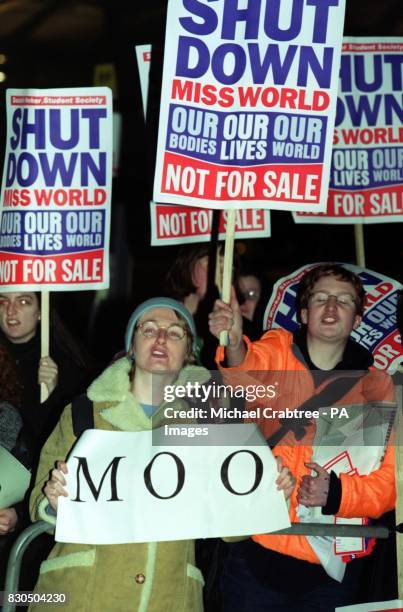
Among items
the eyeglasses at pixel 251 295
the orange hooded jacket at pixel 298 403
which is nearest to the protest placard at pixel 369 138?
the eyeglasses at pixel 251 295

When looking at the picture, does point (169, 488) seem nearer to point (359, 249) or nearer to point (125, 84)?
point (359, 249)

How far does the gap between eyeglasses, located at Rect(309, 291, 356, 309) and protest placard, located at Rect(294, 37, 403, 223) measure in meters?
1.90

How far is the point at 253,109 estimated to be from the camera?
4.99 meters

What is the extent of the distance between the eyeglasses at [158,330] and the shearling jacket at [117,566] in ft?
0.71

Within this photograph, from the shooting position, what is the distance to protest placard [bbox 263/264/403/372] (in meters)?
5.32

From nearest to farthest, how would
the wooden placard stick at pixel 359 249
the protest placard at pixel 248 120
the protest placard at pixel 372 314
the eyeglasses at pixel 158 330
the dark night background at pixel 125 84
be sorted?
the eyeglasses at pixel 158 330, the protest placard at pixel 248 120, the protest placard at pixel 372 314, the wooden placard stick at pixel 359 249, the dark night background at pixel 125 84

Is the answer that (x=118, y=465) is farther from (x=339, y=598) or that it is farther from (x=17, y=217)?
(x=17, y=217)

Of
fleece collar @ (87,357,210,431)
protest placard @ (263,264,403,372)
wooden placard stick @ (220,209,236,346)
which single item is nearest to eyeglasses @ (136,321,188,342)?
fleece collar @ (87,357,210,431)

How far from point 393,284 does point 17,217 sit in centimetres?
173

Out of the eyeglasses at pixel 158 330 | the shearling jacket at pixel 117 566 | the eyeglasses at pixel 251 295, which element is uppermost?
the eyeglasses at pixel 251 295

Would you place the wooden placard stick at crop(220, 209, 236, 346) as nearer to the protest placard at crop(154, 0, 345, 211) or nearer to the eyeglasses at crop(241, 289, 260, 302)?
the protest placard at crop(154, 0, 345, 211)

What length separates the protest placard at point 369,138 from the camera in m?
6.70

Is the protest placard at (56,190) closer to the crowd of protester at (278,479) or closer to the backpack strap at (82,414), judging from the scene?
the crowd of protester at (278,479)

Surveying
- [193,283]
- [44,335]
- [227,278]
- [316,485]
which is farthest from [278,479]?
[193,283]
